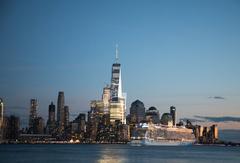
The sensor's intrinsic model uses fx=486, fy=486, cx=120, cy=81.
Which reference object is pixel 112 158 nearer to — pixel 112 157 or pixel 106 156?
pixel 112 157

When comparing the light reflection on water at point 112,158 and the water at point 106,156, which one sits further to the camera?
the water at point 106,156

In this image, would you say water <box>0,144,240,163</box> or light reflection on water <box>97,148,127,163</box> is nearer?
light reflection on water <box>97,148,127,163</box>

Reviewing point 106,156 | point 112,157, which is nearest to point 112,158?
point 112,157

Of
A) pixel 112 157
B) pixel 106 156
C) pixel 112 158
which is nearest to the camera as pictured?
pixel 112 158

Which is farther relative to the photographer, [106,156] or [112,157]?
[106,156]

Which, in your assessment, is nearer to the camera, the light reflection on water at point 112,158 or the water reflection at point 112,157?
the light reflection on water at point 112,158

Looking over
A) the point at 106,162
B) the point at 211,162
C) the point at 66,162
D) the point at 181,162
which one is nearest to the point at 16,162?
the point at 66,162

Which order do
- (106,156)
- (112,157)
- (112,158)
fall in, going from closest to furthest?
(112,158)
(112,157)
(106,156)

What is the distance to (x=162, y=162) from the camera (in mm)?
88875

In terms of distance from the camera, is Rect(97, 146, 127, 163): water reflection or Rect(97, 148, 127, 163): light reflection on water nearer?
Rect(97, 148, 127, 163): light reflection on water

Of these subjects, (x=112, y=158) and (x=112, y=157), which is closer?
(x=112, y=158)

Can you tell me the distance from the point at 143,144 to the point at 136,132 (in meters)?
5.99

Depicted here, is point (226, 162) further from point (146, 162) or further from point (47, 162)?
point (47, 162)

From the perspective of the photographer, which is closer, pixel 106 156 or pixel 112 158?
pixel 112 158
